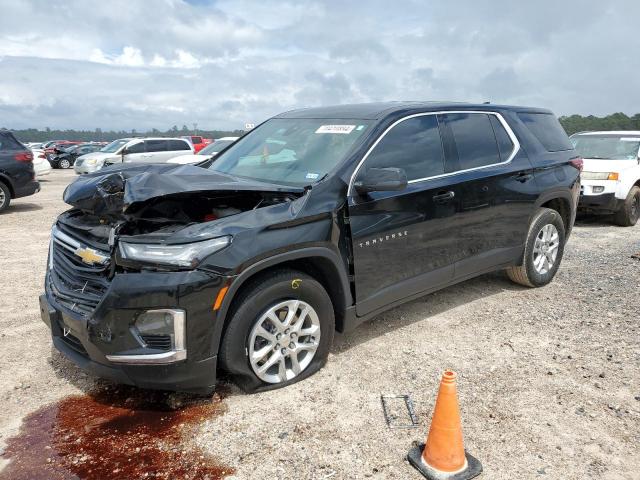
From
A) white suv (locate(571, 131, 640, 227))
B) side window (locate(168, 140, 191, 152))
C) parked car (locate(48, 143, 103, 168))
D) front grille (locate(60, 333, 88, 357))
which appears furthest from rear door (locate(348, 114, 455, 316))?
parked car (locate(48, 143, 103, 168))

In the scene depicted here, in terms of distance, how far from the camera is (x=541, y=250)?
17.7ft

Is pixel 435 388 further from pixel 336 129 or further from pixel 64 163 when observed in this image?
pixel 64 163

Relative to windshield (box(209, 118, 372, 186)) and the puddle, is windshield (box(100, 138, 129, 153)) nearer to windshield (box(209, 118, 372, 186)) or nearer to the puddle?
windshield (box(209, 118, 372, 186))

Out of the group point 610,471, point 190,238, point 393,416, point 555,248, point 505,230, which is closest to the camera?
point 610,471

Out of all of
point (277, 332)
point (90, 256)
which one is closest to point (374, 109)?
point (277, 332)

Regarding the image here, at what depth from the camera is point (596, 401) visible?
335cm

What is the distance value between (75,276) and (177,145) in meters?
16.6

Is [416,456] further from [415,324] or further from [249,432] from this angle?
[415,324]

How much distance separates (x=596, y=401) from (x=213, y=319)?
2500 mm

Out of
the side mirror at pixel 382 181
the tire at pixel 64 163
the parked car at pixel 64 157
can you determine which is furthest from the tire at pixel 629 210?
the tire at pixel 64 163

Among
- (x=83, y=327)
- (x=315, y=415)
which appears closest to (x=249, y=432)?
(x=315, y=415)

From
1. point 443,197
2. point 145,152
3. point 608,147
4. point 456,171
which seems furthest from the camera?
point 145,152

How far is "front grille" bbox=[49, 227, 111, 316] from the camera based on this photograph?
310 centimetres

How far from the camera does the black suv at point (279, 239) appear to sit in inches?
115
